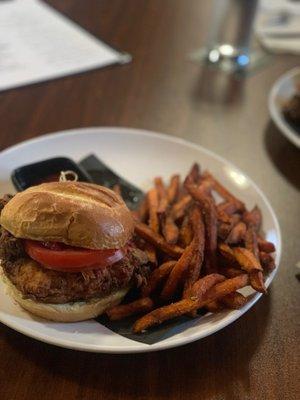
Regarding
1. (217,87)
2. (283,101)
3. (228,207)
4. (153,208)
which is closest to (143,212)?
(153,208)

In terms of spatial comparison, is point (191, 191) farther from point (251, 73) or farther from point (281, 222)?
point (251, 73)

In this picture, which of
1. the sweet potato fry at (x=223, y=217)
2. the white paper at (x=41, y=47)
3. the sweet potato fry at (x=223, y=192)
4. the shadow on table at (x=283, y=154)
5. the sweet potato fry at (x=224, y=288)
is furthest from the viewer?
the white paper at (x=41, y=47)

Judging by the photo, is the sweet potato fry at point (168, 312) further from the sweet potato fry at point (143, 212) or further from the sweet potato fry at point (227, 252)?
the sweet potato fry at point (143, 212)

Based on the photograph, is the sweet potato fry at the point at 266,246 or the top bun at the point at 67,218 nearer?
the top bun at the point at 67,218

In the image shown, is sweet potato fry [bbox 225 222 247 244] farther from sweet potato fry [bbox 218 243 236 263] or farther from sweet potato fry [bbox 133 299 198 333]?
sweet potato fry [bbox 133 299 198 333]

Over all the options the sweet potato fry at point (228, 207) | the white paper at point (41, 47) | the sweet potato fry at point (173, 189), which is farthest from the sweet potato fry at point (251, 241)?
the white paper at point (41, 47)
